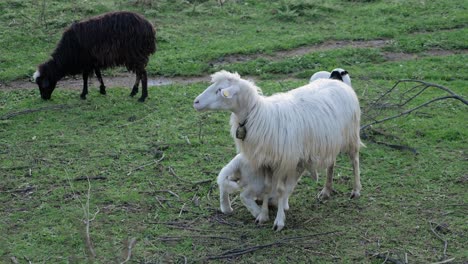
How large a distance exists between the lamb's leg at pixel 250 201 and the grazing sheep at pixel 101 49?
13.3 ft

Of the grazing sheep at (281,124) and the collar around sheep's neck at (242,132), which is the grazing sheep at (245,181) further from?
the collar around sheep's neck at (242,132)

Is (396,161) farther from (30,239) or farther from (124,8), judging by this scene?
(124,8)

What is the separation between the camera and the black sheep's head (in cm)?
1024

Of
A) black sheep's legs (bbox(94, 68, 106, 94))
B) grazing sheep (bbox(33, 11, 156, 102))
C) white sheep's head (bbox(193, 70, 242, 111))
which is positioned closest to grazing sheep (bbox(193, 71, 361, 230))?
white sheep's head (bbox(193, 70, 242, 111))

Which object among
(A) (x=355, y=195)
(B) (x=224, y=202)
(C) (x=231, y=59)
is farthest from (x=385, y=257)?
(C) (x=231, y=59)

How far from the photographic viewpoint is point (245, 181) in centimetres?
645

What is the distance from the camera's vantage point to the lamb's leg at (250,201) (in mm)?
6434

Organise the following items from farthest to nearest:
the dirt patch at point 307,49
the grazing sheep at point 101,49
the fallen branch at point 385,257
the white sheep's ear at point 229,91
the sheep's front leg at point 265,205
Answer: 1. the dirt patch at point 307,49
2. the grazing sheep at point 101,49
3. the sheep's front leg at point 265,205
4. the white sheep's ear at point 229,91
5. the fallen branch at point 385,257

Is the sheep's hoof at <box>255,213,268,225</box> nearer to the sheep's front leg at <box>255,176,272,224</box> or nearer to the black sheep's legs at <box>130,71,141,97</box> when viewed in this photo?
the sheep's front leg at <box>255,176,272,224</box>

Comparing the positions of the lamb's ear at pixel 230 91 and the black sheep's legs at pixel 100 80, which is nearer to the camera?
the lamb's ear at pixel 230 91

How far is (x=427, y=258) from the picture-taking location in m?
5.64

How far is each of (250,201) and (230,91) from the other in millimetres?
1168

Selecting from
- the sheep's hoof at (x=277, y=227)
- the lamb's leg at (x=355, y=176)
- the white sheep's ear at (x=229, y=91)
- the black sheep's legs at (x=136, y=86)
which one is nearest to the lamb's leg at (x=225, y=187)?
the sheep's hoof at (x=277, y=227)

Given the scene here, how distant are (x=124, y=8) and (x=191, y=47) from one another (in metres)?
2.79
